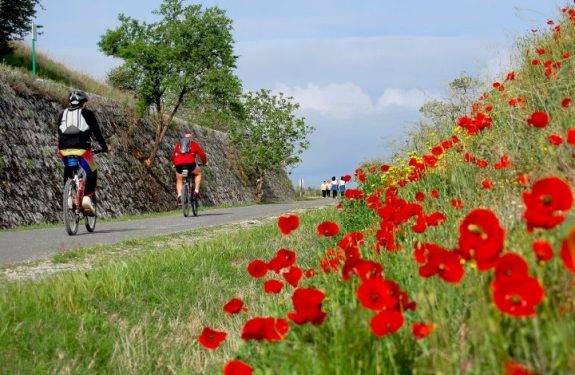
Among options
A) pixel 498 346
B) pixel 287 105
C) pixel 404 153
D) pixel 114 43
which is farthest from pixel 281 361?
pixel 287 105

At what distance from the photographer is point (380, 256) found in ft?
12.5

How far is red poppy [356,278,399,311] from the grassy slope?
0.21 m

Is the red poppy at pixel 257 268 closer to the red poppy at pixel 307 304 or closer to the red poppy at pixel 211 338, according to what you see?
the red poppy at pixel 211 338

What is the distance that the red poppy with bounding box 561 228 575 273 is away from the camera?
1.34m

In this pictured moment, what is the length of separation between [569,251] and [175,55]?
91.0 ft

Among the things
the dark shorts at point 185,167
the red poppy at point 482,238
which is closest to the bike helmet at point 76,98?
the dark shorts at point 185,167

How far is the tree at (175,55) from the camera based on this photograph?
27.6 m

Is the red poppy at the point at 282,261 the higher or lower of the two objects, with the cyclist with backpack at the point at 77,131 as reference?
lower

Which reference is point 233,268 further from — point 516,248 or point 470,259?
point 470,259

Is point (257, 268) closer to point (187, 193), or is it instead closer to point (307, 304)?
point (307, 304)

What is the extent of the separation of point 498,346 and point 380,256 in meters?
2.03

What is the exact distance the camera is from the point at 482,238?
5.40 ft

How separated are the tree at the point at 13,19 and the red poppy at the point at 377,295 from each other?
31216 millimetres

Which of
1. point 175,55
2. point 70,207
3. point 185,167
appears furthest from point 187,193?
point 175,55
